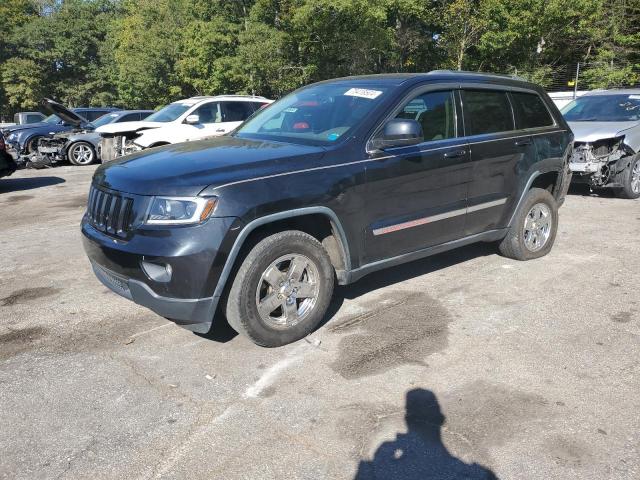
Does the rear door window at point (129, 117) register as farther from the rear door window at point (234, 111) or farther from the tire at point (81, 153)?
the rear door window at point (234, 111)

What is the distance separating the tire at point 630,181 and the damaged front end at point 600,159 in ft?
0.41

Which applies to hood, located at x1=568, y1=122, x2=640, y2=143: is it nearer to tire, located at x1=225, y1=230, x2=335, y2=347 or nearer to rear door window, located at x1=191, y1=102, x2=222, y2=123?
tire, located at x1=225, y1=230, x2=335, y2=347

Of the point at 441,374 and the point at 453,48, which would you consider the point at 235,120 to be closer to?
the point at 441,374

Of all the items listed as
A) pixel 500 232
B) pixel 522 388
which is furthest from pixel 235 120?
pixel 522 388

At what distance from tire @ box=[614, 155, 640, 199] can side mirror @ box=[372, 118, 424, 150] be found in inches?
251

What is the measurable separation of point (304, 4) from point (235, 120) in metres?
15.8

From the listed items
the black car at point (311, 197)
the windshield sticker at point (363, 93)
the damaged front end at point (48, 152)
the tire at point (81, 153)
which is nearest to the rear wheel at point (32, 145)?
the damaged front end at point (48, 152)

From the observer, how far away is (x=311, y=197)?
3.77 m

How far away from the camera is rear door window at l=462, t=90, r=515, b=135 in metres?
4.90

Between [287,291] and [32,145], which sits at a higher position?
[32,145]

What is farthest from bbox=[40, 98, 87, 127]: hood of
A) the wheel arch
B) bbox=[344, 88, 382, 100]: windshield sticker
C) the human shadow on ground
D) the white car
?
the human shadow on ground

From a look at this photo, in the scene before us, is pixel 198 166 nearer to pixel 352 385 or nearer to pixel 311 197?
pixel 311 197

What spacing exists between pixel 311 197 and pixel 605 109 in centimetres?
827

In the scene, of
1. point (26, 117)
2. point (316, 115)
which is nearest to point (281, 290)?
point (316, 115)
